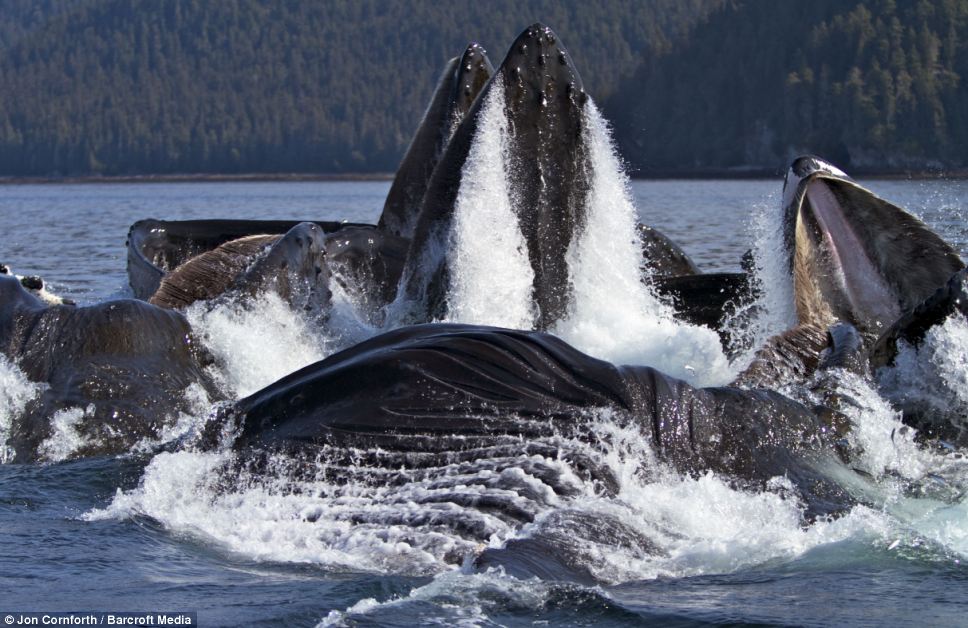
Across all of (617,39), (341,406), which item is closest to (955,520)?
(341,406)

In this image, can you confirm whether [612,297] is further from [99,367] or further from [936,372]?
[99,367]

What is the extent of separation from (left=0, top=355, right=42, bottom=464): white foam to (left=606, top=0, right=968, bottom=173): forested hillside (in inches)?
3441

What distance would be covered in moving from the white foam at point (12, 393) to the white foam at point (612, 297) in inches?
130

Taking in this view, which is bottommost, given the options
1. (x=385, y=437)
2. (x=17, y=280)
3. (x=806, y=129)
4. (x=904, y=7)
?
(x=385, y=437)

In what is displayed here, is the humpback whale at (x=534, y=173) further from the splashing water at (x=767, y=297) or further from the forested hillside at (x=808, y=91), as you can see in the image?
the forested hillside at (x=808, y=91)

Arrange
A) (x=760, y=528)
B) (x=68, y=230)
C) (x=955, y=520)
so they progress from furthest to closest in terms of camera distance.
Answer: (x=68, y=230), (x=955, y=520), (x=760, y=528)

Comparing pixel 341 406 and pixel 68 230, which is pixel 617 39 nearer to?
pixel 68 230

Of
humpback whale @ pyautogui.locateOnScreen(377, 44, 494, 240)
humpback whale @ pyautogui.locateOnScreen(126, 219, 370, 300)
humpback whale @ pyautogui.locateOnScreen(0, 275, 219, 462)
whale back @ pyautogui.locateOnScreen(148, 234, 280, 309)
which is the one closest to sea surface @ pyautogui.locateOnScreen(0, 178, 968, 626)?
humpback whale @ pyautogui.locateOnScreen(0, 275, 219, 462)

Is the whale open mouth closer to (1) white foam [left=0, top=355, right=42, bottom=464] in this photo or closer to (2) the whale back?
(2) the whale back

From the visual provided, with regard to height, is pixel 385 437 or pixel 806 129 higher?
pixel 806 129

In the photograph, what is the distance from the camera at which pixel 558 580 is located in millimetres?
5484

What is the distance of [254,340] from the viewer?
10.3 m

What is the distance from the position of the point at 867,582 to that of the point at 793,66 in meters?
111

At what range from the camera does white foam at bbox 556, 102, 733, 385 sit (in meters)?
9.60
